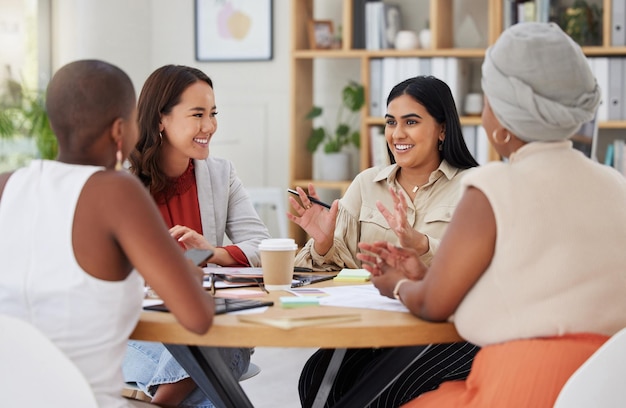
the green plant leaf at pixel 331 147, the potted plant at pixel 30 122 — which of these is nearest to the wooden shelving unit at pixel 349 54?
the green plant leaf at pixel 331 147

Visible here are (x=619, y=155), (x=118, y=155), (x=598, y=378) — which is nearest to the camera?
(x=598, y=378)

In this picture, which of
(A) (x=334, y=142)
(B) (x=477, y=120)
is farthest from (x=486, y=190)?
(A) (x=334, y=142)

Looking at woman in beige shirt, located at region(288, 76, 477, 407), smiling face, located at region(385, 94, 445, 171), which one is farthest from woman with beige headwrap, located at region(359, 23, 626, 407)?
smiling face, located at region(385, 94, 445, 171)

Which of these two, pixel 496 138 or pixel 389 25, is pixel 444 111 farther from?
pixel 389 25

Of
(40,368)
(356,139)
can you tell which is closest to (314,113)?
(356,139)

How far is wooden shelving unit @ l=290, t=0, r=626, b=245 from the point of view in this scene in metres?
4.87

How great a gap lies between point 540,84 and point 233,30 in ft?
13.6

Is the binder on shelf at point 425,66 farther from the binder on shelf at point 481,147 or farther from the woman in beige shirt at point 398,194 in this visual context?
the woman in beige shirt at point 398,194

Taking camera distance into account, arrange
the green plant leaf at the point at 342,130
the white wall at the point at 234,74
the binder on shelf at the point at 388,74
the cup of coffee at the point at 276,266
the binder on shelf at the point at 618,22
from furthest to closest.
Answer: the white wall at the point at 234,74 → the green plant leaf at the point at 342,130 → the binder on shelf at the point at 388,74 → the binder on shelf at the point at 618,22 → the cup of coffee at the point at 276,266

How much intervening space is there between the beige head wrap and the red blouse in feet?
4.32

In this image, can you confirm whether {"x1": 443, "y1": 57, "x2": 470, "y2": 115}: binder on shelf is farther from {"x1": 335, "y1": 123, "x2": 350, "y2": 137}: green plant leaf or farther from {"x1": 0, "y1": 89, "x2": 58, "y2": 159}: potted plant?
{"x1": 0, "y1": 89, "x2": 58, "y2": 159}: potted plant

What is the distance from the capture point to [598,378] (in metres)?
1.59

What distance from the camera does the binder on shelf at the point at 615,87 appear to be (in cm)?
475

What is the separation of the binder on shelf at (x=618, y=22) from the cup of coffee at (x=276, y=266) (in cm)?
309
